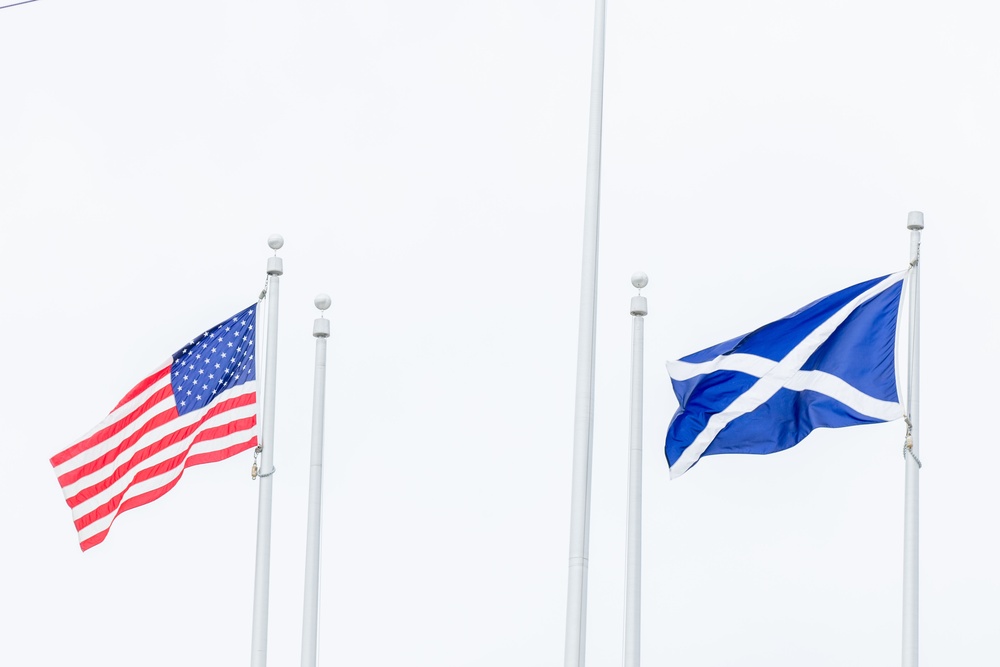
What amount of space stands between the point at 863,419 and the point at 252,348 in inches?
309

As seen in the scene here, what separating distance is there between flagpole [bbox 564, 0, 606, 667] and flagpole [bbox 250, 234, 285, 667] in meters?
4.61

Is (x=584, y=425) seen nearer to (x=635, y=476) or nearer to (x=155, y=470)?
(x=635, y=476)

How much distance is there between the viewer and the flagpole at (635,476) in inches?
1284

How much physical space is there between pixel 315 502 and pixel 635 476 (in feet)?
13.1

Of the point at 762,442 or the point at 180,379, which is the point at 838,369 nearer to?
the point at 762,442

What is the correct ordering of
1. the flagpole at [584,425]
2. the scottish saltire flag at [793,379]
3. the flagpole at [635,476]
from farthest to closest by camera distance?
the flagpole at [635,476], the scottish saltire flag at [793,379], the flagpole at [584,425]

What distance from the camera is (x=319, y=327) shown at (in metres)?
33.8

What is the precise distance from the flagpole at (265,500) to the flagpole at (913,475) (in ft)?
26.0

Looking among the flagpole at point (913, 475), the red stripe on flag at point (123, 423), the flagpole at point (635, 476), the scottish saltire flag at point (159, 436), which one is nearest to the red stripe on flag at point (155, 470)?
the scottish saltire flag at point (159, 436)

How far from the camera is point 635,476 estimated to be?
3281cm

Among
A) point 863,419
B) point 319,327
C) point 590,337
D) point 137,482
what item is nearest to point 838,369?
point 863,419

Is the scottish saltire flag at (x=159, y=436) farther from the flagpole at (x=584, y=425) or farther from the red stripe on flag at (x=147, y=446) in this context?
the flagpole at (x=584, y=425)

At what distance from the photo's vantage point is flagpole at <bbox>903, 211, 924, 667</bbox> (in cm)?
2980

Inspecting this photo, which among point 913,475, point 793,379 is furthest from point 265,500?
point 913,475
